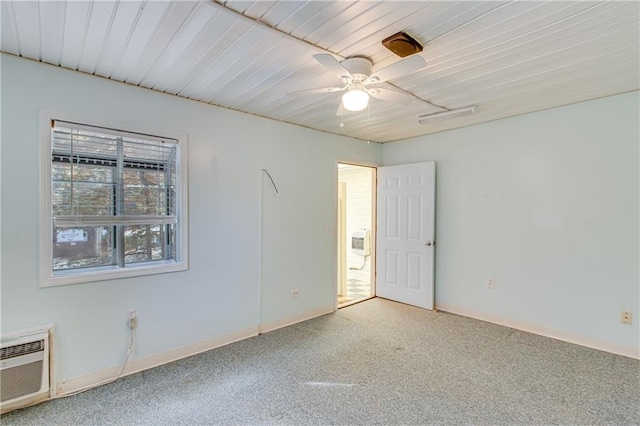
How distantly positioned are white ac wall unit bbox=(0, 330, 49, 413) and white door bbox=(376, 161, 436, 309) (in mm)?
3816

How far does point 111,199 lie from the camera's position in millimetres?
2555

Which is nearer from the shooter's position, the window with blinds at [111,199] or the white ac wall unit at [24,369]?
the white ac wall unit at [24,369]

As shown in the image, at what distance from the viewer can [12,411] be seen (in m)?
2.09

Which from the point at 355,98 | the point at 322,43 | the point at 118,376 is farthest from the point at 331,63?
the point at 118,376

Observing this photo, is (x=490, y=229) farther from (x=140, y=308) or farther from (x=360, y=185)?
(x=140, y=308)

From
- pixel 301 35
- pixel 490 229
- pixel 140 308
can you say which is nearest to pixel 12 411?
pixel 140 308

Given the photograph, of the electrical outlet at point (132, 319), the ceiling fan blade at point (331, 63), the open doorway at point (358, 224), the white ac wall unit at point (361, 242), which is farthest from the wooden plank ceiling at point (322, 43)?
the white ac wall unit at point (361, 242)

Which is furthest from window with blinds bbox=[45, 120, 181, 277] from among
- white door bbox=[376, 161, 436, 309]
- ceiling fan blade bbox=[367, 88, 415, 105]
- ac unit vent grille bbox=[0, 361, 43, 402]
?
white door bbox=[376, 161, 436, 309]

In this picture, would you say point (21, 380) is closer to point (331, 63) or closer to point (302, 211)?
point (302, 211)

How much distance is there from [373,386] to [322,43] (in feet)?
7.98

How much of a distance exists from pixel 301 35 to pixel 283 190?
1.99 metres

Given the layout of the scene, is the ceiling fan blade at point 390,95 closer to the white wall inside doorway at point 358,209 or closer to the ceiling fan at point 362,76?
the ceiling fan at point 362,76

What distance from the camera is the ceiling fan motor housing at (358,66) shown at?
6.64ft

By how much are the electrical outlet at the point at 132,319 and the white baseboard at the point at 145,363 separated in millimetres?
303
